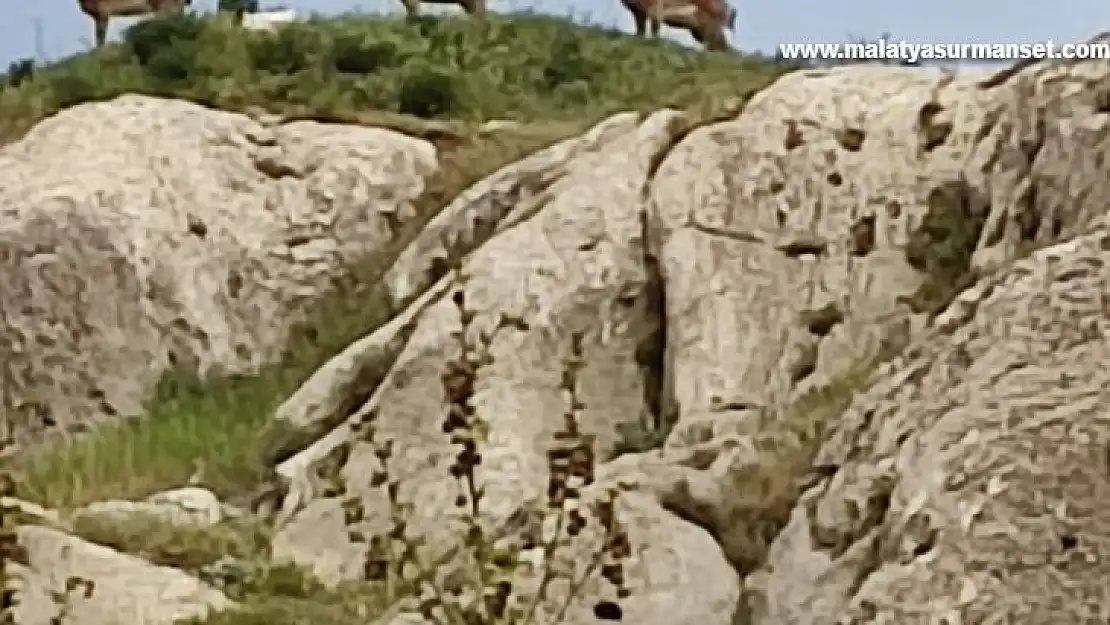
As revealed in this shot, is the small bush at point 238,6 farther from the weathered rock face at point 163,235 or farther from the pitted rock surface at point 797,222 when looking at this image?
the pitted rock surface at point 797,222

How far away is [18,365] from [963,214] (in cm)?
603

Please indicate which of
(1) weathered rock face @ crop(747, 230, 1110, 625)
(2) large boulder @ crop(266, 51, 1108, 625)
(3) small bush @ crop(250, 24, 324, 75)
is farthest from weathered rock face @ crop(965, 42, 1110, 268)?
(3) small bush @ crop(250, 24, 324, 75)

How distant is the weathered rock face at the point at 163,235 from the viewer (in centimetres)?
1361

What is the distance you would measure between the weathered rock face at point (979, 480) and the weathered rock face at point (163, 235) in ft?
25.4

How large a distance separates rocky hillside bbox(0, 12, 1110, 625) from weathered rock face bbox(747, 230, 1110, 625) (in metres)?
0.01

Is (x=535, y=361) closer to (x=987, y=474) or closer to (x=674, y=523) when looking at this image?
(x=674, y=523)

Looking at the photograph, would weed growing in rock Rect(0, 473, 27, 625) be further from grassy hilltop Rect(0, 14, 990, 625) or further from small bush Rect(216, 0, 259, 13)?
small bush Rect(216, 0, 259, 13)

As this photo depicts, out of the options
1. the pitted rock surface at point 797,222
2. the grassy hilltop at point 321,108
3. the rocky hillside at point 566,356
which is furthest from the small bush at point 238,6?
the pitted rock surface at point 797,222

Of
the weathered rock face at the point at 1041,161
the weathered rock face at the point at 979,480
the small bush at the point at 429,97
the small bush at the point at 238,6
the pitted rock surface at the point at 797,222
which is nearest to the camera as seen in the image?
the weathered rock face at the point at 979,480

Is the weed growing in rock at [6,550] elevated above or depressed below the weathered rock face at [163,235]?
above

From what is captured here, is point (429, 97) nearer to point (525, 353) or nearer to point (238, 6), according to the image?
point (238, 6)

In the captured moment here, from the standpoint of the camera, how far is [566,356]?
1014 centimetres

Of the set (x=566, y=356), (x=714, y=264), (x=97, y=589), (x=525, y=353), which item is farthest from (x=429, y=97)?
(x=97, y=589)

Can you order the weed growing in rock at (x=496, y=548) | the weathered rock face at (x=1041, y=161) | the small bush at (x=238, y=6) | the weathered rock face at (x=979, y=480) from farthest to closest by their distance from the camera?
the small bush at (x=238, y=6)
the weathered rock face at (x=1041, y=161)
the weathered rock face at (x=979, y=480)
the weed growing in rock at (x=496, y=548)
